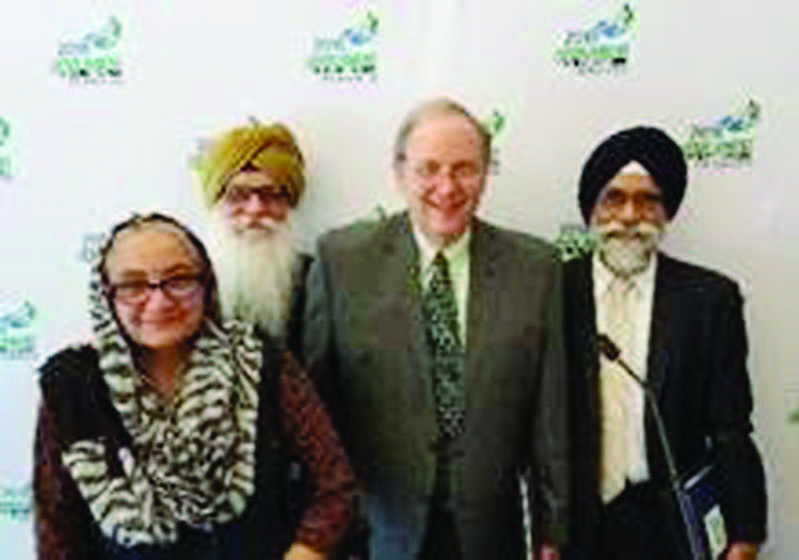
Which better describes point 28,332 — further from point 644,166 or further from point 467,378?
point 644,166

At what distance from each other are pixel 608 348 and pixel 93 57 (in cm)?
130

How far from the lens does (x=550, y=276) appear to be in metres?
2.14

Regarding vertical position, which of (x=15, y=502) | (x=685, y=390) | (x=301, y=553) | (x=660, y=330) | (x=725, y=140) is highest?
(x=725, y=140)

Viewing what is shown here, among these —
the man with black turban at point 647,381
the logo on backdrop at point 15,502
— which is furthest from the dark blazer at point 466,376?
the logo on backdrop at point 15,502

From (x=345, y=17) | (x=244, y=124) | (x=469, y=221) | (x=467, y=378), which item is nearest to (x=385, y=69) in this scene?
(x=345, y=17)

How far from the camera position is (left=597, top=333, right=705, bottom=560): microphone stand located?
7.00 feet

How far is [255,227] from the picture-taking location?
2.32 metres

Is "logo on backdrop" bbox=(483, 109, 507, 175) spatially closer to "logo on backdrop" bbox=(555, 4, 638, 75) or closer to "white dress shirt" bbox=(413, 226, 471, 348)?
"logo on backdrop" bbox=(555, 4, 638, 75)

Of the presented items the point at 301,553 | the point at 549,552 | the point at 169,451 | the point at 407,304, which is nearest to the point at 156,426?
the point at 169,451

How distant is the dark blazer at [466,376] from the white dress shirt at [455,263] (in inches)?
0.5

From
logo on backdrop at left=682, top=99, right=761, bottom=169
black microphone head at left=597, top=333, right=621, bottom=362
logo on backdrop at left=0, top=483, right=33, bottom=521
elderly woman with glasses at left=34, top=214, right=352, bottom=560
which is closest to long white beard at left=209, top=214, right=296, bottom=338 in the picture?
elderly woman with glasses at left=34, top=214, right=352, bottom=560

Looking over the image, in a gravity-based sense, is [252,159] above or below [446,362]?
above

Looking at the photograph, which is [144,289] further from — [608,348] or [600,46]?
[600,46]

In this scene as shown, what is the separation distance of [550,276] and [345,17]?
2.53ft
